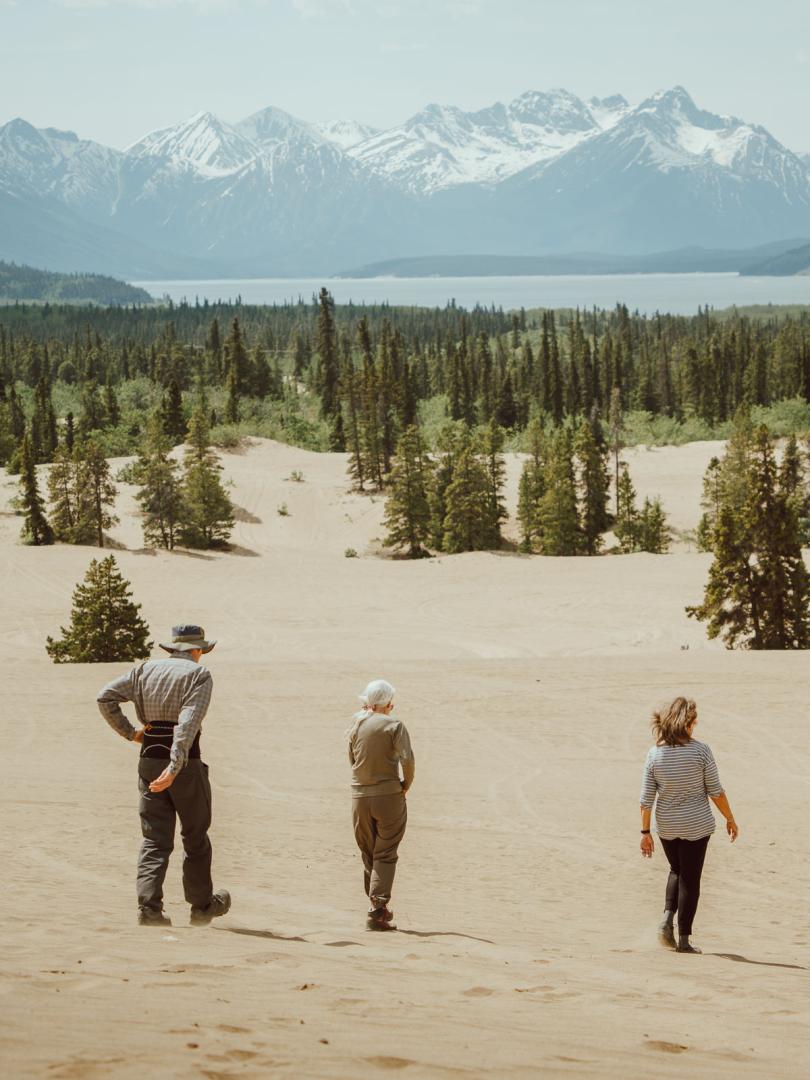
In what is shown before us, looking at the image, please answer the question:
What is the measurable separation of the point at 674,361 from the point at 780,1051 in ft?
534

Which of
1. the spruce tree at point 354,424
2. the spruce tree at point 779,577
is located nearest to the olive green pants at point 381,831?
the spruce tree at point 779,577

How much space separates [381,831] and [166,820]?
1.70 m

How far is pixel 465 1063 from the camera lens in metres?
5.71

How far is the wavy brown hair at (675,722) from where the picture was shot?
884 cm

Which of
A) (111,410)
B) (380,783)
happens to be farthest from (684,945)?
(111,410)

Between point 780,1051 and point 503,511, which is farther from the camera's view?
point 503,511

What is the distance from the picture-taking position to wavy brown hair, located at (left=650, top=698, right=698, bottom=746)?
884 centimetres

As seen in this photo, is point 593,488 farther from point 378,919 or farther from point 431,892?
point 378,919

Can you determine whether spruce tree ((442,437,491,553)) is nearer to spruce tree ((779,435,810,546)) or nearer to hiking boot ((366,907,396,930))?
spruce tree ((779,435,810,546))

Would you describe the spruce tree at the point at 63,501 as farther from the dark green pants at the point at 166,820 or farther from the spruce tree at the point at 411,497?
the dark green pants at the point at 166,820

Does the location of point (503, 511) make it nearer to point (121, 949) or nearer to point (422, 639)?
point (422, 639)

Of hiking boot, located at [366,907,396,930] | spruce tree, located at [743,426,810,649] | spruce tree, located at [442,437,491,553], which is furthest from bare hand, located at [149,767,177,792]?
spruce tree, located at [442,437,491,553]

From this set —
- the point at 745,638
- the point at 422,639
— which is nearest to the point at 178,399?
the point at 422,639

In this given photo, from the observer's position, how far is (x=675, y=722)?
8836mm
